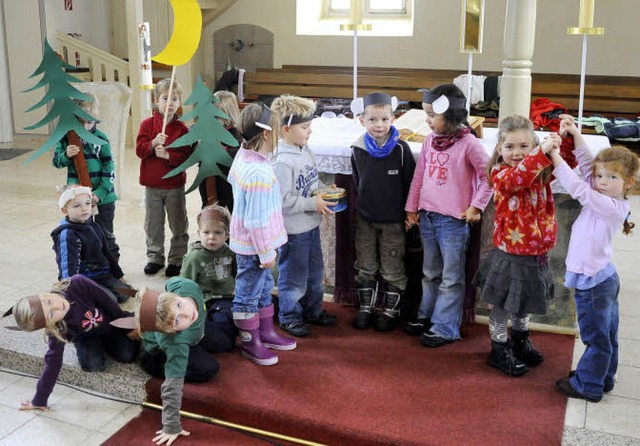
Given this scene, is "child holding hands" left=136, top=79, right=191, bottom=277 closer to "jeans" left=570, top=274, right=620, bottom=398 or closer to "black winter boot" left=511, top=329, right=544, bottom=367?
"black winter boot" left=511, top=329, right=544, bottom=367

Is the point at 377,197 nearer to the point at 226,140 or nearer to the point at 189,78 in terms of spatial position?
the point at 226,140

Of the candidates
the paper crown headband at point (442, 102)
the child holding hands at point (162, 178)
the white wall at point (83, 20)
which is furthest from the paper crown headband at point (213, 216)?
the white wall at point (83, 20)

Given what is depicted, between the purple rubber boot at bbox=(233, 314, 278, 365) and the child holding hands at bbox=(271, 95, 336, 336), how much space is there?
345 millimetres

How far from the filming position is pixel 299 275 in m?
4.03

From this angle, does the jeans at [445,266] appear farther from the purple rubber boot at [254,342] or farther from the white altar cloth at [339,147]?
the purple rubber boot at [254,342]

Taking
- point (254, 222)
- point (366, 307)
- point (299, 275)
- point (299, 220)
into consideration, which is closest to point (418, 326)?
point (366, 307)

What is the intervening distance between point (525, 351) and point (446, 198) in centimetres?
80

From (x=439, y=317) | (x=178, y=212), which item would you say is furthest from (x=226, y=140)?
(x=439, y=317)

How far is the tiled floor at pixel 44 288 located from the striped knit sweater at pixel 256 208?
909mm

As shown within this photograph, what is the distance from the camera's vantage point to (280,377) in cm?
364

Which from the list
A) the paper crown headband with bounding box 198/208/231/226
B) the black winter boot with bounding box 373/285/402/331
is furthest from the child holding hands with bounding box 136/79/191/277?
the black winter boot with bounding box 373/285/402/331

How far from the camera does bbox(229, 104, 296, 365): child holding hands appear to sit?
11.5ft

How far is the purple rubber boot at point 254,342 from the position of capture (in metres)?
3.73

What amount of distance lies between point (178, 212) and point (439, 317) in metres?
1.77
